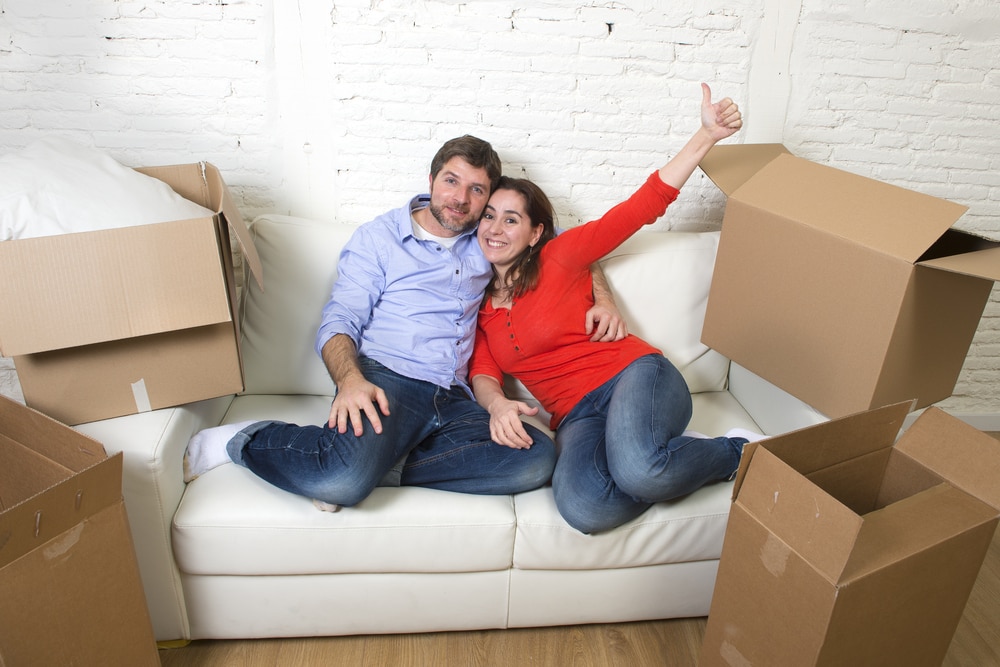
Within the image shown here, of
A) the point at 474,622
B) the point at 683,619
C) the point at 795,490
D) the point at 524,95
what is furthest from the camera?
the point at 524,95

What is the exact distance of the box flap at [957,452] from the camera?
127 centimetres

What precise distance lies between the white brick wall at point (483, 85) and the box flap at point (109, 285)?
2.16ft

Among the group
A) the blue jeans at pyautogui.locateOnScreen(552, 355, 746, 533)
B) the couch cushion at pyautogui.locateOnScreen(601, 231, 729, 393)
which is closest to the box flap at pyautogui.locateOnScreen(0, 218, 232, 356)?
the blue jeans at pyautogui.locateOnScreen(552, 355, 746, 533)

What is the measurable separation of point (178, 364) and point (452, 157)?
766mm

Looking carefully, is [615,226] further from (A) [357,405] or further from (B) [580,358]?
(A) [357,405]

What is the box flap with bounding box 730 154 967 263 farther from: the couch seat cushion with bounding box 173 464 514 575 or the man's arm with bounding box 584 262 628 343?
the couch seat cushion with bounding box 173 464 514 575

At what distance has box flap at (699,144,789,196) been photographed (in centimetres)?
175

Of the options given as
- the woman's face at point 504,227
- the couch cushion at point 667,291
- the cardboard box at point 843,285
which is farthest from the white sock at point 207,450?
the cardboard box at point 843,285

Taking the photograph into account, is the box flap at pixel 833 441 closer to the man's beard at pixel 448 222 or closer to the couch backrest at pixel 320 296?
the couch backrest at pixel 320 296

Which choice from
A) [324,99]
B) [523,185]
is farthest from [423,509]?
[324,99]

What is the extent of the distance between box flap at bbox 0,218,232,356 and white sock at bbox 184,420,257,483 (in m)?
0.27

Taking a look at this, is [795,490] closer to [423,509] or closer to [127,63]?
[423,509]

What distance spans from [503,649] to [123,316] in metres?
1.02

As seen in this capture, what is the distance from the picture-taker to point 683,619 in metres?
1.71
